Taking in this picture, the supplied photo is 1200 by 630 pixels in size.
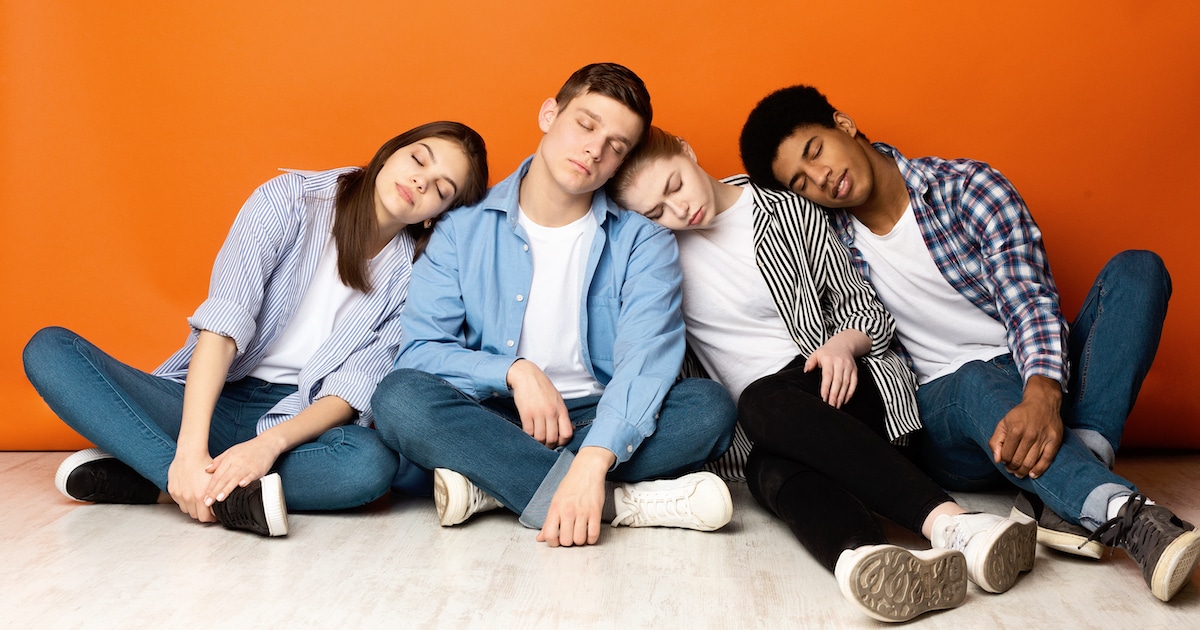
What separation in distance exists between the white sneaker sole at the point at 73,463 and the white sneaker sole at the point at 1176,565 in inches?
69.1

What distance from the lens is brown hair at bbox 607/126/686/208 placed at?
1.80 metres

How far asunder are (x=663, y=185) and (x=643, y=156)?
0.24 ft

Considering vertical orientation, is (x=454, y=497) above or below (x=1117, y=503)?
below

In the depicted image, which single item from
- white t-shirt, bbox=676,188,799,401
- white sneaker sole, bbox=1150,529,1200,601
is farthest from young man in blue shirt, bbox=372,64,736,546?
white sneaker sole, bbox=1150,529,1200,601

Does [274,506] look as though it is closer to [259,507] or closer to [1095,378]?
[259,507]

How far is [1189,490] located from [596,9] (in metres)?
1.72

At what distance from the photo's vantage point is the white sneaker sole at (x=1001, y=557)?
1.23 m

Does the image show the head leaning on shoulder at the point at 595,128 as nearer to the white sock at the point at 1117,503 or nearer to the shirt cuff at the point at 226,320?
the shirt cuff at the point at 226,320

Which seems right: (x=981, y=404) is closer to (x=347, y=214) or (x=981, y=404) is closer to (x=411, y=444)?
(x=411, y=444)

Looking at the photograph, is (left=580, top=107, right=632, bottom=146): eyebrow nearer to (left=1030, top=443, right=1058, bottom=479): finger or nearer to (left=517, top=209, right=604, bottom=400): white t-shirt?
(left=517, top=209, right=604, bottom=400): white t-shirt

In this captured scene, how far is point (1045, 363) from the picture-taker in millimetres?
1584

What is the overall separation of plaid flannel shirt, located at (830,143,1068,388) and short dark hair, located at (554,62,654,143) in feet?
1.62

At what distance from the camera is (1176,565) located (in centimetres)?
121

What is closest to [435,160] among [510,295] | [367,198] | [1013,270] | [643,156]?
[367,198]
